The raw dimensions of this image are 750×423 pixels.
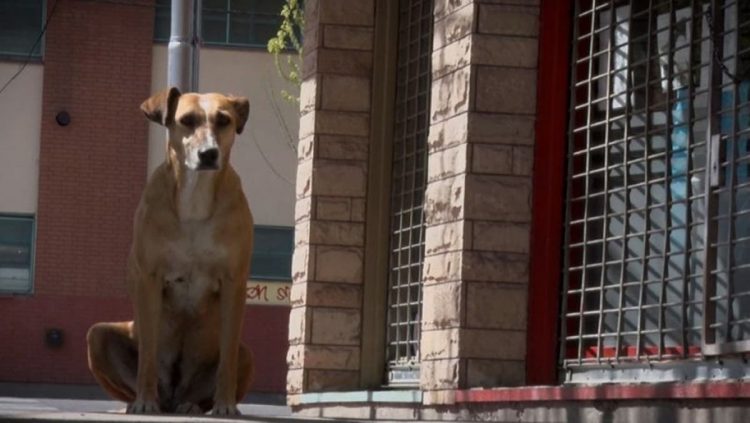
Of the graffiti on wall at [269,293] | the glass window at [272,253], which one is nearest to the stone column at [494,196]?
the graffiti on wall at [269,293]

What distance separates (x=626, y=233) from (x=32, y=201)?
25208 millimetres

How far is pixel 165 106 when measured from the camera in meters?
10.3

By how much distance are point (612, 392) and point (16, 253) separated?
26566mm

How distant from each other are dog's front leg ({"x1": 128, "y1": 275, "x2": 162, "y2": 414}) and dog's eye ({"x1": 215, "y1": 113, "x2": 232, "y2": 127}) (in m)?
0.85

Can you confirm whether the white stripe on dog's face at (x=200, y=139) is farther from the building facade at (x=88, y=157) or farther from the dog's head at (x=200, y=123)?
the building facade at (x=88, y=157)

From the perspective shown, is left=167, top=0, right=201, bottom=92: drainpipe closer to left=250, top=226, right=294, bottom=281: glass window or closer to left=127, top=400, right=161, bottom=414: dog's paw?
left=127, top=400, right=161, bottom=414: dog's paw

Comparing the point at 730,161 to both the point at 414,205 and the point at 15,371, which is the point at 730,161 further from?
the point at 15,371

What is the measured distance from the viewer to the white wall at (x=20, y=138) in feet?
115

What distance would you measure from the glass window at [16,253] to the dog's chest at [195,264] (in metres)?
25.3

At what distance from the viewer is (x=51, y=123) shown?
115ft

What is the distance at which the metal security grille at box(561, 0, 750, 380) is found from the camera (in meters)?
9.94

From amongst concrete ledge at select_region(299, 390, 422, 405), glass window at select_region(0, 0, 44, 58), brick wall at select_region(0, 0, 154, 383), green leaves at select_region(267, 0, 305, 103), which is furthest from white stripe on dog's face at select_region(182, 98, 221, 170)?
glass window at select_region(0, 0, 44, 58)

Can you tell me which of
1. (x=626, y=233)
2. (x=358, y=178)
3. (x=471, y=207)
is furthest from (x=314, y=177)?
(x=626, y=233)

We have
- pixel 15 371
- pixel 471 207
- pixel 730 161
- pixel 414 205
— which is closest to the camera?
pixel 730 161
